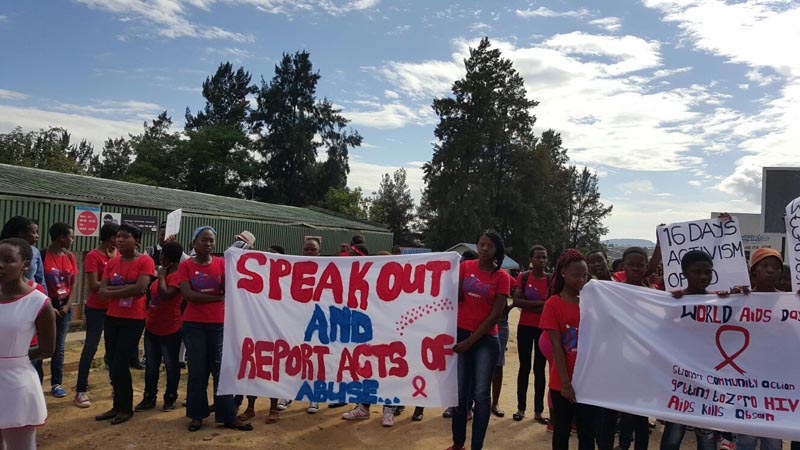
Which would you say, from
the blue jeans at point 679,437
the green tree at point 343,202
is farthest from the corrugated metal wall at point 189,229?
the green tree at point 343,202

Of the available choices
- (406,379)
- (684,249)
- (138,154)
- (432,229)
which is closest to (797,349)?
(684,249)

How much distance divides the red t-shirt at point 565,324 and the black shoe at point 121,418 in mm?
4007

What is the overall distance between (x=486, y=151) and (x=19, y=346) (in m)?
38.6

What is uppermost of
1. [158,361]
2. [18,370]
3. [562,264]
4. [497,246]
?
[497,246]

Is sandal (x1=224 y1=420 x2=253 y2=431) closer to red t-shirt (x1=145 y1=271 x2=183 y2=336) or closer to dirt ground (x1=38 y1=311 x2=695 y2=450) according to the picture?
dirt ground (x1=38 y1=311 x2=695 y2=450)

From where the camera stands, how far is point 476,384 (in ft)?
14.0

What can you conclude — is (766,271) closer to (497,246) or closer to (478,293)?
(497,246)

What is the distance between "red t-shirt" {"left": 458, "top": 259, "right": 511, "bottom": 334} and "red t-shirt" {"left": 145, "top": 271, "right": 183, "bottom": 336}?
2.91 metres

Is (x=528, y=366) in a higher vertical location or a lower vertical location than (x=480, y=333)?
lower

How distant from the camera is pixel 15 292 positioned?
284 cm

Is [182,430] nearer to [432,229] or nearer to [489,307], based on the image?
[489,307]

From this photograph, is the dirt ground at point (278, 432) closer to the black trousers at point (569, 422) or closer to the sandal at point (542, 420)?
the sandal at point (542, 420)

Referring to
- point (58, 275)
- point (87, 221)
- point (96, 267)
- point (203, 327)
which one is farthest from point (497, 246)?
point (87, 221)

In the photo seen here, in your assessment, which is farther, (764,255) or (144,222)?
(144,222)
